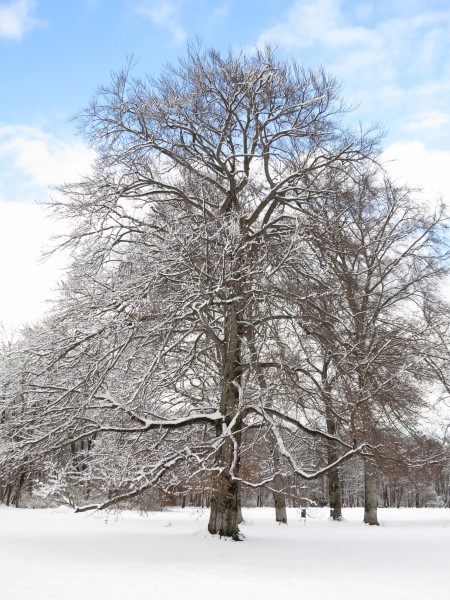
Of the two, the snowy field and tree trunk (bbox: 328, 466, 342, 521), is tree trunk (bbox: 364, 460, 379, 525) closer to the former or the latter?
tree trunk (bbox: 328, 466, 342, 521)

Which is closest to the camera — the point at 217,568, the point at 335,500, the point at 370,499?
the point at 217,568

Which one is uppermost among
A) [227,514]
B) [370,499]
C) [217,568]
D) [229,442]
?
[229,442]

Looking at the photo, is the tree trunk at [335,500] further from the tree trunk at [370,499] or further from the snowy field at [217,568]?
the snowy field at [217,568]

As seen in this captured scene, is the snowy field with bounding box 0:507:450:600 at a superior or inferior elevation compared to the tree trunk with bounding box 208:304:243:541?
inferior

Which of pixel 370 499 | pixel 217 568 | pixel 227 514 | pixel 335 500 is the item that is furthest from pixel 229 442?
pixel 335 500

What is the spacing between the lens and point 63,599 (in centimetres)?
561

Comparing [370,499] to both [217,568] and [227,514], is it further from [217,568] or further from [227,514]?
[217,568]

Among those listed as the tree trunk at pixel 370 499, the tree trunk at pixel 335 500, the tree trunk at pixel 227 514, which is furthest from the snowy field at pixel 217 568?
the tree trunk at pixel 335 500

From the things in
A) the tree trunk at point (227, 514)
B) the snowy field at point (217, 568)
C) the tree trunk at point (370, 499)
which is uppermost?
the tree trunk at point (370, 499)

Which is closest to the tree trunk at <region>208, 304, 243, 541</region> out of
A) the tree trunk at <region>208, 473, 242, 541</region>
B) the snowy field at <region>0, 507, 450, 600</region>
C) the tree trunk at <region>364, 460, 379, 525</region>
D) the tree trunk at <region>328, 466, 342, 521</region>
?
the tree trunk at <region>208, 473, 242, 541</region>

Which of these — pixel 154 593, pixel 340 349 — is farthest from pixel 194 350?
pixel 154 593

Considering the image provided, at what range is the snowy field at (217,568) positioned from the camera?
643cm

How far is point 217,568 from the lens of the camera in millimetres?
8383

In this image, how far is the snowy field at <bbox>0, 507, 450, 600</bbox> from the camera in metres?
6.43
